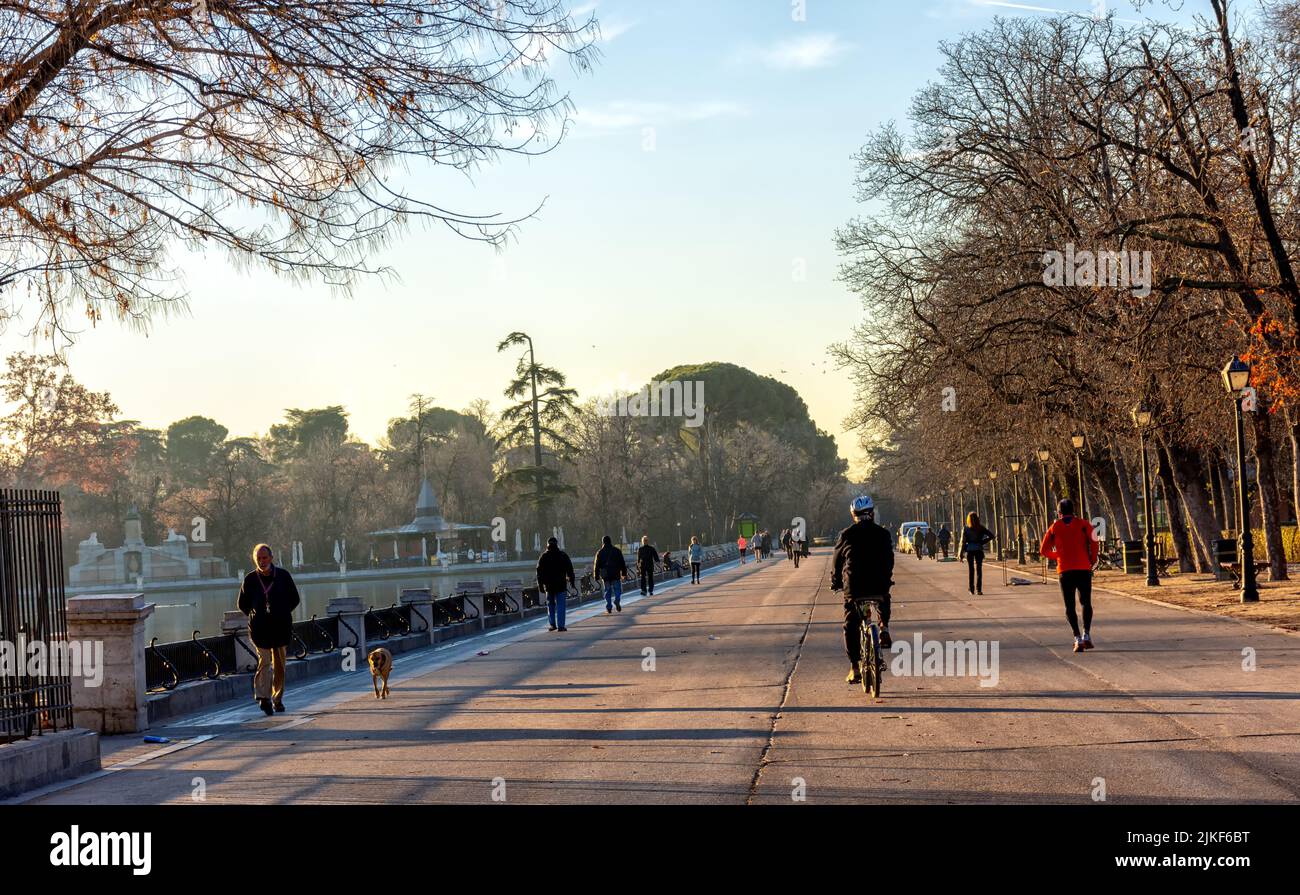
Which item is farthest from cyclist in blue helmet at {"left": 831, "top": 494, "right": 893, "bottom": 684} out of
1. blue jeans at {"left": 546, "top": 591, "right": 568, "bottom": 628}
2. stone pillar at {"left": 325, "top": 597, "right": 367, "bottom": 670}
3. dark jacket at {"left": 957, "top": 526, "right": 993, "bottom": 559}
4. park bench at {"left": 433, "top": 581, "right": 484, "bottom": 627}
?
dark jacket at {"left": 957, "top": 526, "right": 993, "bottom": 559}

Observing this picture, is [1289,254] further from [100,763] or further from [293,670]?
[100,763]

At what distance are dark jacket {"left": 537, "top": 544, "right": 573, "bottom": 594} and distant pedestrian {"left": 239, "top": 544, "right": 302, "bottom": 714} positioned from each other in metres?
11.4

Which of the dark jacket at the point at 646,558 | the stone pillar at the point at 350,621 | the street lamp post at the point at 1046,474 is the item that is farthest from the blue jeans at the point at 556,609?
the street lamp post at the point at 1046,474

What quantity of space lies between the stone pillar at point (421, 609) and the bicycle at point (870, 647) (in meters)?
15.2

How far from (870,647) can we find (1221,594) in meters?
16.9

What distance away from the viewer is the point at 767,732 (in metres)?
12.1

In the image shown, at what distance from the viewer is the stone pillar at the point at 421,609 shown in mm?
28062

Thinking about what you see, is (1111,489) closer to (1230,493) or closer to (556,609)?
(1230,493)

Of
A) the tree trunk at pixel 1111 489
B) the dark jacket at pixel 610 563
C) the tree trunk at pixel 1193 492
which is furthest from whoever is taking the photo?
the tree trunk at pixel 1111 489

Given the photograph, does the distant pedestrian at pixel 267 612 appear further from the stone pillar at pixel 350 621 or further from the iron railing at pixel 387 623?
the iron railing at pixel 387 623

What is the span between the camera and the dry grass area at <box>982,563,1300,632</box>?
22594mm

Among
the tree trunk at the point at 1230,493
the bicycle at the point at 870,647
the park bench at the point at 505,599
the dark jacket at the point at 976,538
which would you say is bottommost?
the park bench at the point at 505,599
